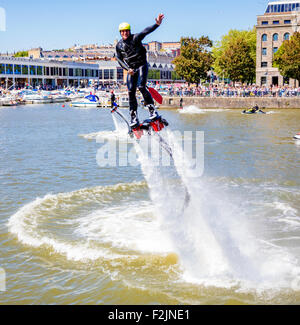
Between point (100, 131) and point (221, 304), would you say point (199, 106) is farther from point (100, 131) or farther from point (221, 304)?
point (221, 304)

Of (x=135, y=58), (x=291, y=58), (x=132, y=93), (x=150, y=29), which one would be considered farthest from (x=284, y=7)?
(x=150, y=29)

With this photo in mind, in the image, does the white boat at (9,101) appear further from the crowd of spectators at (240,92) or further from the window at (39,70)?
the window at (39,70)

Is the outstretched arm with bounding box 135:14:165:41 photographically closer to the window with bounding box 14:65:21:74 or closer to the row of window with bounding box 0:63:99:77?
the row of window with bounding box 0:63:99:77

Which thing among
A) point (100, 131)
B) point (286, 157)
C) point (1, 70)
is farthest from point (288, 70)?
point (1, 70)

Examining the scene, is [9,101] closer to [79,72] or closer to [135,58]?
[79,72]

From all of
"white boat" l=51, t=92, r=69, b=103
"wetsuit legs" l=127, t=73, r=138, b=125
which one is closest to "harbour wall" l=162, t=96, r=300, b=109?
"white boat" l=51, t=92, r=69, b=103

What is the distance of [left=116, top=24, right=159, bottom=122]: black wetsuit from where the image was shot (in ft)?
33.3

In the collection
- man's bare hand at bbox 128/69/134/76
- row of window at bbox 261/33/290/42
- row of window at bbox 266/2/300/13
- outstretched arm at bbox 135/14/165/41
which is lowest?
man's bare hand at bbox 128/69/134/76

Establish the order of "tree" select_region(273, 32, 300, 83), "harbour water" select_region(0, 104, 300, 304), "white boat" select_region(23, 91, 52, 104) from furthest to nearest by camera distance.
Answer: "white boat" select_region(23, 91, 52, 104)
"tree" select_region(273, 32, 300, 83)
"harbour water" select_region(0, 104, 300, 304)

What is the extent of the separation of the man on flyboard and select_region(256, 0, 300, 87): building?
93561 millimetres

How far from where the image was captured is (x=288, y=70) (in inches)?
3307

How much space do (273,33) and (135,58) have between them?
9760cm

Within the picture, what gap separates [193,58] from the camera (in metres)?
93.1
